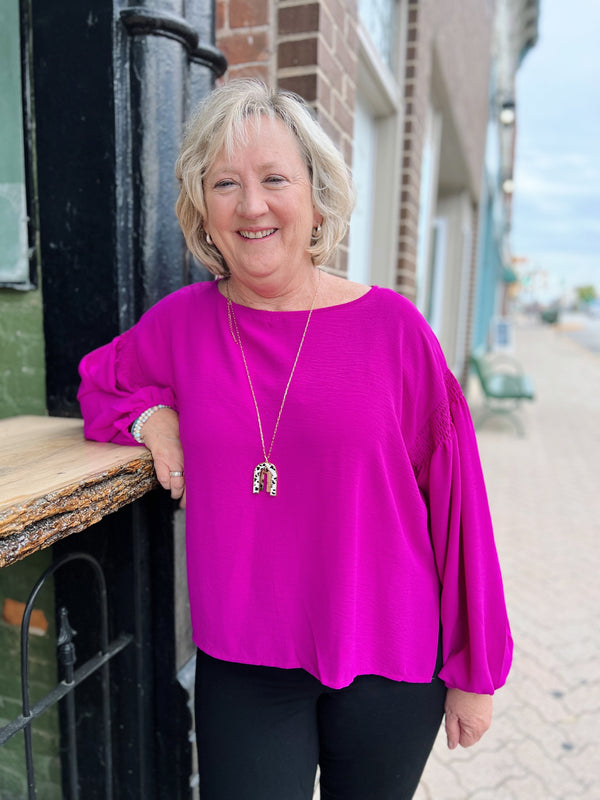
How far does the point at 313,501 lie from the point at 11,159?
1.35 metres

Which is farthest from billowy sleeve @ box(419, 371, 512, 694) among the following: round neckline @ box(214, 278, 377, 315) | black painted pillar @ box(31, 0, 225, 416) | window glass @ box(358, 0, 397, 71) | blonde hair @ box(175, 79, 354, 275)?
window glass @ box(358, 0, 397, 71)

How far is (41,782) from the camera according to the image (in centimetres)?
210

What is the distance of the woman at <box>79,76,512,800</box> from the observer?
118cm

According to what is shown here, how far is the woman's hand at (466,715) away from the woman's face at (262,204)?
3.26 ft

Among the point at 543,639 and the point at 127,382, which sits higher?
the point at 127,382

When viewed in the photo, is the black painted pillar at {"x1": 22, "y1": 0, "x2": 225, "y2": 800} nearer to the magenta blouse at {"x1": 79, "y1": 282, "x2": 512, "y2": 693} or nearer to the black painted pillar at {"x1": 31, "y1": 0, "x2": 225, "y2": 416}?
the black painted pillar at {"x1": 31, "y1": 0, "x2": 225, "y2": 416}

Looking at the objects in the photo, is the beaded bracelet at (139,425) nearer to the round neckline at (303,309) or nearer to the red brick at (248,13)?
the round neckline at (303,309)

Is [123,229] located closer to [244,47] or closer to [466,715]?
[244,47]

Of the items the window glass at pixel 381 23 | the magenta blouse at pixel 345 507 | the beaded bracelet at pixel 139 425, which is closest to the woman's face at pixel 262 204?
the magenta blouse at pixel 345 507

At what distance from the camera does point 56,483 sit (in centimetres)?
108

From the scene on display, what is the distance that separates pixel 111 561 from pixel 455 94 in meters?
5.30

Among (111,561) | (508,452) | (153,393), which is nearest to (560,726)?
(111,561)

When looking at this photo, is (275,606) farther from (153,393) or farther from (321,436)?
(153,393)

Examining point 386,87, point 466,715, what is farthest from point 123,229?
point 386,87
